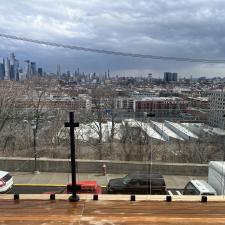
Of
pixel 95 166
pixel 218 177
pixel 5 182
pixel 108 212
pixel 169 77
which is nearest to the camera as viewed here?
pixel 108 212

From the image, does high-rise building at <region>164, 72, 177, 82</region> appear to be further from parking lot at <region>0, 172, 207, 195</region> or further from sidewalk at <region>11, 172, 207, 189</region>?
parking lot at <region>0, 172, 207, 195</region>

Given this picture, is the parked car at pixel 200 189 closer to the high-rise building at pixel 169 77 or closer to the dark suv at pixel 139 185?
the dark suv at pixel 139 185

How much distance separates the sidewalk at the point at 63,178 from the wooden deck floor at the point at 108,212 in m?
8.36

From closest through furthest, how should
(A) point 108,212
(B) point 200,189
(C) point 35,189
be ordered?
(A) point 108,212, (B) point 200,189, (C) point 35,189

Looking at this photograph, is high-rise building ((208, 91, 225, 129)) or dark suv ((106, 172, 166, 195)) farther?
high-rise building ((208, 91, 225, 129))

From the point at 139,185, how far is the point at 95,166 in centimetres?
510

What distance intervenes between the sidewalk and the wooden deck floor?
836cm

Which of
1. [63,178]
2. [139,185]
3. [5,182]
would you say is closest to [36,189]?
[63,178]

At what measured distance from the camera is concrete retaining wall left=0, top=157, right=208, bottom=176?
14.8 metres

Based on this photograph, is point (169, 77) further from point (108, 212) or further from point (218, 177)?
point (108, 212)

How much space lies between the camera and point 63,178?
569 inches

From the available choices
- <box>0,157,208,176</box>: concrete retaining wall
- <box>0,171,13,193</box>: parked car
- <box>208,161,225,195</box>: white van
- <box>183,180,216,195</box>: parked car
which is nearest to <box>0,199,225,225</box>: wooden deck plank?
<box>208,161,225,195</box>: white van

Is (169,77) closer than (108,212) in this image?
No

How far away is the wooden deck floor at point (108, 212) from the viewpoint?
502cm
